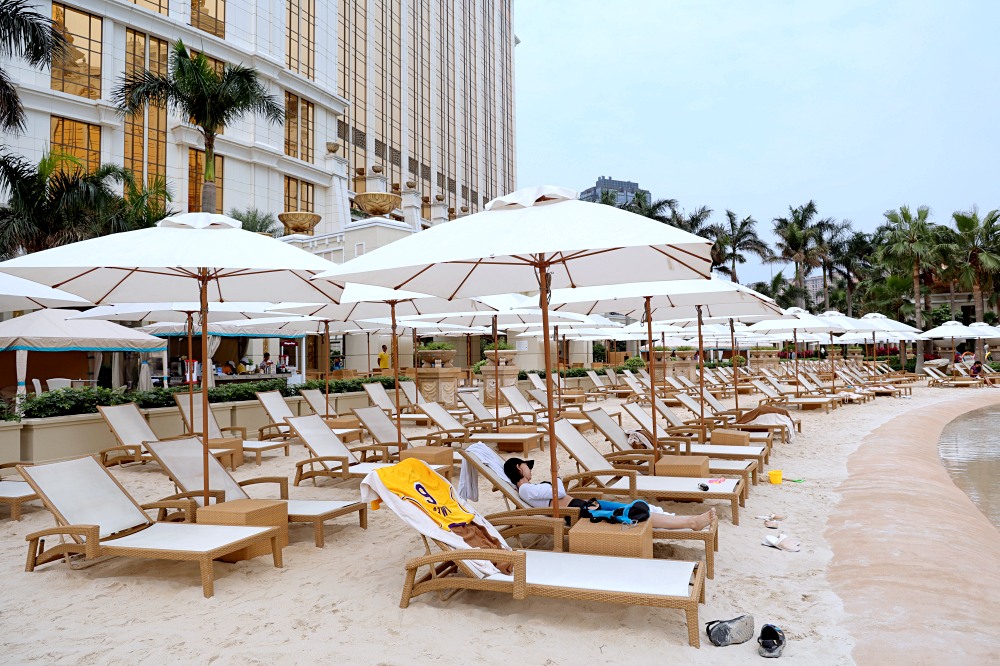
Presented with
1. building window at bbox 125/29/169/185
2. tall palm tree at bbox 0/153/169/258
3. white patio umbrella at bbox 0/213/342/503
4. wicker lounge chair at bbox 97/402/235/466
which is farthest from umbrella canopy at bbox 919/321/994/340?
building window at bbox 125/29/169/185

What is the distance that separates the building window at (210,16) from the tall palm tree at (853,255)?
144 feet

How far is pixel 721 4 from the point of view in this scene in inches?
4158

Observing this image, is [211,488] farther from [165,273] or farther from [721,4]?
[721,4]

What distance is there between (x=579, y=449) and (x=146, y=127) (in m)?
28.0

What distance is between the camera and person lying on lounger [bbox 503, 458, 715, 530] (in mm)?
4762

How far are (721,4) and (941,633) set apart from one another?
11732 cm

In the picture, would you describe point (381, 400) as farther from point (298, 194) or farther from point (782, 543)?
point (298, 194)

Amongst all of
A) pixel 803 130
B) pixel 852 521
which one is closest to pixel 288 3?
pixel 852 521

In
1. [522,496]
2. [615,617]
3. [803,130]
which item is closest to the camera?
[615,617]

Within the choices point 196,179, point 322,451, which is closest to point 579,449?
point 322,451

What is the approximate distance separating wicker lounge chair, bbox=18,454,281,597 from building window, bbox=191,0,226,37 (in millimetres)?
31249

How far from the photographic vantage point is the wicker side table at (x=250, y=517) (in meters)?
4.99

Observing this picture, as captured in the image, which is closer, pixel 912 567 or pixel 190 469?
pixel 912 567

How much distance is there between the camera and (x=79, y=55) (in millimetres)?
27000
